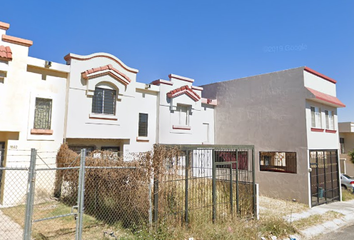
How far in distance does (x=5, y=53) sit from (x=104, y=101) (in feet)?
15.2

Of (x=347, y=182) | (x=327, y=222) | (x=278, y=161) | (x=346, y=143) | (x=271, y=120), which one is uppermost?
(x=271, y=120)

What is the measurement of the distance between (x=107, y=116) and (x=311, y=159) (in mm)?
11337

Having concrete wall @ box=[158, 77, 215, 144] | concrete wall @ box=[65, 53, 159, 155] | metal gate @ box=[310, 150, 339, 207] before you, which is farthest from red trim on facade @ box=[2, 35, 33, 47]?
metal gate @ box=[310, 150, 339, 207]

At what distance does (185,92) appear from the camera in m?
16.3

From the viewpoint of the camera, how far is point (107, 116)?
42.0 ft

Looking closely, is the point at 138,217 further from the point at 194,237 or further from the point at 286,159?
the point at 286,159

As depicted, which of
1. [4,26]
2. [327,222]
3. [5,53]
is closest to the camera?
[5,53]

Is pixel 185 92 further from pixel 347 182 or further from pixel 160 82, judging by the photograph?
pixel 347 182

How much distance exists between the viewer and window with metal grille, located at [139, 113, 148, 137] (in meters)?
14.9

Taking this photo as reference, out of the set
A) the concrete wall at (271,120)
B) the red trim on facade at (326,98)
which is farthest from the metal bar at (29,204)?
the red trim on facade at (326,98)

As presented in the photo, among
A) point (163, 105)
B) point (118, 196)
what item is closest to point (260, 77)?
point (163, 105)

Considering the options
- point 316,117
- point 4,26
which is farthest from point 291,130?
point 4,26

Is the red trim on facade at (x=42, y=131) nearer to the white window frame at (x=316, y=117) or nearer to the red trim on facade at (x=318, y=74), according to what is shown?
the red trim on facade at (x=318, y=74)

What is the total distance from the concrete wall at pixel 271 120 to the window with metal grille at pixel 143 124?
5.89m
